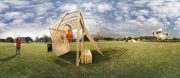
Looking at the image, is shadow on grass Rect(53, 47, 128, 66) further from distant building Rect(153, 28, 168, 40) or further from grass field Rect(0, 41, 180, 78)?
distant building Rect(153, 28, 168, 40)

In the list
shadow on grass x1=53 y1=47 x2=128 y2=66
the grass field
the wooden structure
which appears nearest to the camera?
the grass field

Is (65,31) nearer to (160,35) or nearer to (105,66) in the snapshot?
(105,66)

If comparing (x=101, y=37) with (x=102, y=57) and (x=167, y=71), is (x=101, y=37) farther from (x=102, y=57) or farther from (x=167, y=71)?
(x=167, y=71)

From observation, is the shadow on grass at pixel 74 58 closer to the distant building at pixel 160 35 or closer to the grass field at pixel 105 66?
the grass field at pixel 105 66

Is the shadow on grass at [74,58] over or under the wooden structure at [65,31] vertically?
under

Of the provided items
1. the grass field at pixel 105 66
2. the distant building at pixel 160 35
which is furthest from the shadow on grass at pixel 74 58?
the distant building at pixel 160 35

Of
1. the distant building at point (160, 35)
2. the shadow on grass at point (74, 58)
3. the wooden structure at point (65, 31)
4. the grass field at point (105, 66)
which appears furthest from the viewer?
the distant building at point (160, 35)

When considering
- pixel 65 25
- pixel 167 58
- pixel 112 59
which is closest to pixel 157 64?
pixel 167 58

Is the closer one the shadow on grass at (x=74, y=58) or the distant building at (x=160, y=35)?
the shadow on grass at (x=74, y=58)

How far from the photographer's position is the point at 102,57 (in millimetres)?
26469

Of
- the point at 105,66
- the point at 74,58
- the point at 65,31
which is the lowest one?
the point at 105,66

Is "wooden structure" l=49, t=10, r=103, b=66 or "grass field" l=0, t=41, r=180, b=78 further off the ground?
"wooden structure" l=49, t=10, r=103, b=66

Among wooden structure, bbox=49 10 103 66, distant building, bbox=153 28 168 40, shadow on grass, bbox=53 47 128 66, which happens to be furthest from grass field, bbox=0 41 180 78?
distant building, bbox=153 28 168 40

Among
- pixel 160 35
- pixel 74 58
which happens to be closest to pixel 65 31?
pixel 74 58
